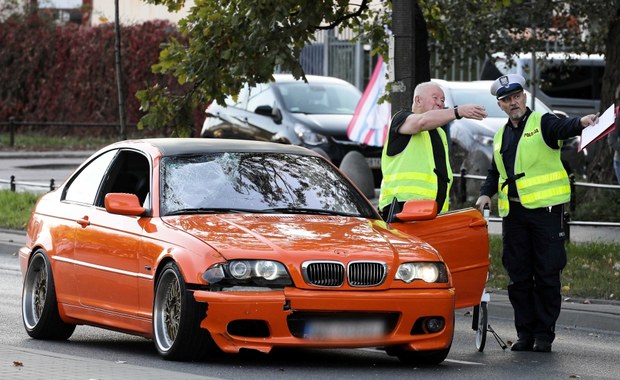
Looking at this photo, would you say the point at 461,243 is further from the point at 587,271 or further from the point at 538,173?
the point at 587,271

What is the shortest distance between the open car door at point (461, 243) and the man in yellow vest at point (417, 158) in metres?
0.59

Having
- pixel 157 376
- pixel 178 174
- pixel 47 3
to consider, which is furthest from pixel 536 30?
pixel 47 3

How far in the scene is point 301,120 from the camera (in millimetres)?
23359

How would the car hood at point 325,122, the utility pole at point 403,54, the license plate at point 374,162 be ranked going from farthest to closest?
the license plate at point 374,162 → the car hood at point 325,122 → the utility pole at point 403,54

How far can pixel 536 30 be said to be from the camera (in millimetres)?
25234

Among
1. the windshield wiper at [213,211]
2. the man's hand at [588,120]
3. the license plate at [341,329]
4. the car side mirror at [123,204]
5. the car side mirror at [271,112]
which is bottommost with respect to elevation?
the license plate at [341,329]

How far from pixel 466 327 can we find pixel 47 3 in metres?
33.0

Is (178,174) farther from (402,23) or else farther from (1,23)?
(1,23)

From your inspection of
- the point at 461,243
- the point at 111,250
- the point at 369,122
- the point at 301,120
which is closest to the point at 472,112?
the point at 461,243

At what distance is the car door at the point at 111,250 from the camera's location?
9.86 meters

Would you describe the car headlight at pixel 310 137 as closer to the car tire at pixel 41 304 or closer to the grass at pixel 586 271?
the grass at pixel 586 271

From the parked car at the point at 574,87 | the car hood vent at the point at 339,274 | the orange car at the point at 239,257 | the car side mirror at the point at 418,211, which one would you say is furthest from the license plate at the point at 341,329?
the parked car at the point at 574,87

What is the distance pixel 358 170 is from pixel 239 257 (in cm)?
1346

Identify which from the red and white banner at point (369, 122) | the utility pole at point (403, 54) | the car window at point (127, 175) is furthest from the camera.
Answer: the red and white banner at point (369, 122)
